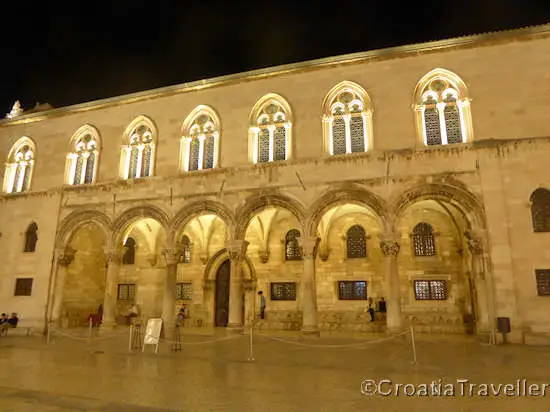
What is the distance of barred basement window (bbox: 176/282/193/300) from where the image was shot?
21.7 meters

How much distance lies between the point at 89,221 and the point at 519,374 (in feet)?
60.1

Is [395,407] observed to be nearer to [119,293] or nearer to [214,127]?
[214,127]

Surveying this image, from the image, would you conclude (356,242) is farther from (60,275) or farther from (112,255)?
(60,275)

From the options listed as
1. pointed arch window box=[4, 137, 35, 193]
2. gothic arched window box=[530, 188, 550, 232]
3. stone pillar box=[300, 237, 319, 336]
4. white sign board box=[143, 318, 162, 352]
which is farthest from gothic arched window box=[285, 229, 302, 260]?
pointed arch window box=[4, 137, 35, 193]

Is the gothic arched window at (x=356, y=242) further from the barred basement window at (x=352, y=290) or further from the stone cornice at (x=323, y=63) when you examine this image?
the stone cornice at (x=323, y=63)

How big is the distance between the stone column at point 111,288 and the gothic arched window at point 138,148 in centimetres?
395

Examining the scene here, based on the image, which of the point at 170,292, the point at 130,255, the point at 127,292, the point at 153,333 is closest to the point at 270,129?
the point at 170,292

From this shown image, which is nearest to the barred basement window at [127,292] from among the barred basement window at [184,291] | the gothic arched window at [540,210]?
the barred basement window at [184,291]

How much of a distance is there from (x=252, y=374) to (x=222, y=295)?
12.7 meters

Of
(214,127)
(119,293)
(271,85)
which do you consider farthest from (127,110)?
(119,293)

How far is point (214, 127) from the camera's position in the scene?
18.9m

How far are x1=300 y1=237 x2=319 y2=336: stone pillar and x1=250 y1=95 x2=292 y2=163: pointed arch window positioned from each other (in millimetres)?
4143

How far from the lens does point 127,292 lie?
22875 millimetres

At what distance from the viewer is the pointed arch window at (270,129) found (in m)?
17.8
